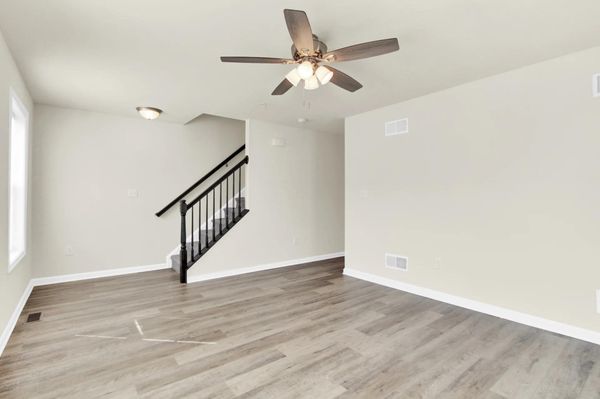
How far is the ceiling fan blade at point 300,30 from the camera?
163 cm

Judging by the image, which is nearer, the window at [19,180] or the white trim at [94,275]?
the window at [19,180]

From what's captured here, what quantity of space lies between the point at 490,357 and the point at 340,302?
4.94ft

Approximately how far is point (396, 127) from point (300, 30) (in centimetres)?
248

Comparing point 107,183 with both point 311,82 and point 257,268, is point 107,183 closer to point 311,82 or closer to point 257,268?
point 257,268

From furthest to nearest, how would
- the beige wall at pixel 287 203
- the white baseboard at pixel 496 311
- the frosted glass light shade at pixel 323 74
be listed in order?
the beige wall at pixel 287 203
the white baseboard at pixel 496 311
the frosted glass light shade at pixel 323 74

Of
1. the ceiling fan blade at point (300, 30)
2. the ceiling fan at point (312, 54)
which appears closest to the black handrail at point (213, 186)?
the ceiling fan at point (312, 54)

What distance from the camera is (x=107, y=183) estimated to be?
448 cm

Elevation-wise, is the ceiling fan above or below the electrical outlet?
above

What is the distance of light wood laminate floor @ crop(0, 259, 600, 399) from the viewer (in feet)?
6.09

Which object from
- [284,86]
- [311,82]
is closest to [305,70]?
[311,82]

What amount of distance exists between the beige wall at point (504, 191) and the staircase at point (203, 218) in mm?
2337

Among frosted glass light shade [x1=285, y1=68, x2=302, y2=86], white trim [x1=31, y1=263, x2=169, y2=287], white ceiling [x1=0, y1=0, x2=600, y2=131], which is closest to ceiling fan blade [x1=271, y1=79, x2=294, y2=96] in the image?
frosted glass light shade [x1=285, y1=68, x2=302, y2=86]

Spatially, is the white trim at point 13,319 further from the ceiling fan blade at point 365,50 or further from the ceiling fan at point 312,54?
the ceiling fan blade at point 365,50

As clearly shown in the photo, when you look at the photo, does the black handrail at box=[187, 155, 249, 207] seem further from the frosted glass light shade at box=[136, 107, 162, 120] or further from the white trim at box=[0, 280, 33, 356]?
the white trim at box=[0, 280, 33, 356]
